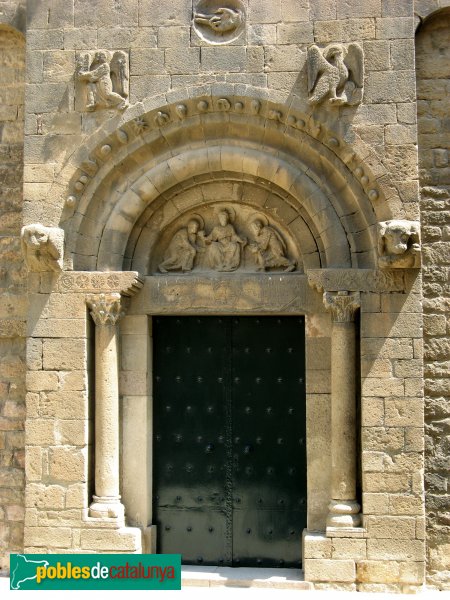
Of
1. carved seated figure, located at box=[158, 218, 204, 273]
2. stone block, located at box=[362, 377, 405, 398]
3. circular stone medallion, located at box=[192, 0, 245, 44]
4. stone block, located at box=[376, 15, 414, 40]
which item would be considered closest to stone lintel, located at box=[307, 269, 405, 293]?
stone block, located at box=[362, 377, 405, 398]

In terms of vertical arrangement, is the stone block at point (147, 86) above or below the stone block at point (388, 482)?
above

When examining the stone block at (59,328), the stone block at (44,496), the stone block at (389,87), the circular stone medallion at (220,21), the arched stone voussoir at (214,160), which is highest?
the circular stone medallion at (220,21)

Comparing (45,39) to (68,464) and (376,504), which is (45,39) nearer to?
(68,464)

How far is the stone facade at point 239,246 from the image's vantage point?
705 cm

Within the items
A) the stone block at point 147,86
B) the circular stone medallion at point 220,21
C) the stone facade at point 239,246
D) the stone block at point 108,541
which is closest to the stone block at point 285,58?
the stone facade at point 239,246

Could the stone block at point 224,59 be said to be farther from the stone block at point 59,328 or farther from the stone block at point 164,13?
the stone block at point 59,328

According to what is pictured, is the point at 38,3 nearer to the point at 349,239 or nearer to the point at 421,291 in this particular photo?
the point at 349,239

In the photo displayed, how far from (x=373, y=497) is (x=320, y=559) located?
68 centimetres

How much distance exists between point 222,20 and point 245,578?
15.8 ft

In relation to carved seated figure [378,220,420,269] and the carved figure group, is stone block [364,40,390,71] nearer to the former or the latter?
carved seated figure [378,220,420,269]

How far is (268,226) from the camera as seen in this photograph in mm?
7730

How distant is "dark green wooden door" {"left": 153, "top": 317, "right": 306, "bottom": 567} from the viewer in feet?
24.8

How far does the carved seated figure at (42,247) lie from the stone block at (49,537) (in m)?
2.24

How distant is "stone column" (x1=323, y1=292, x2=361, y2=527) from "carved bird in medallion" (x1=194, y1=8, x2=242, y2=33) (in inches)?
96.8
